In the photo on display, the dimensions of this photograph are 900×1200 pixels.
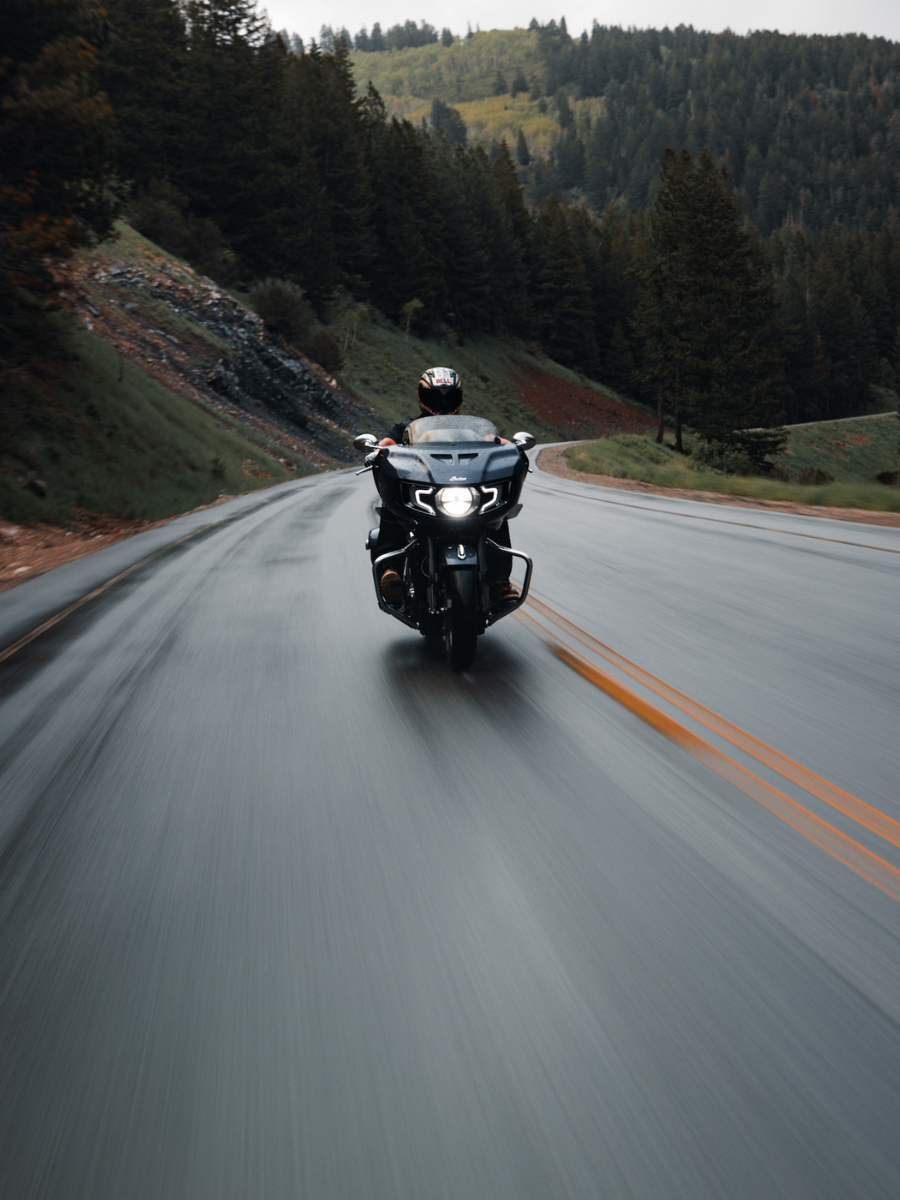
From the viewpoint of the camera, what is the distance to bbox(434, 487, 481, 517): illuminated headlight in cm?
567

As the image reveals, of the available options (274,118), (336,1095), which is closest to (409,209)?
(274,118)

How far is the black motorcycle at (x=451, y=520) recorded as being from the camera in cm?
568

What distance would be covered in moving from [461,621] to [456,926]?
304 centimetres

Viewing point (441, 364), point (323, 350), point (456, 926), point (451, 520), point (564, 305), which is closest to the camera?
point (456, 926)

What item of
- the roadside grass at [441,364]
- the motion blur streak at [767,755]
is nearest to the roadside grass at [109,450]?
the motion blur streak at [767,755]

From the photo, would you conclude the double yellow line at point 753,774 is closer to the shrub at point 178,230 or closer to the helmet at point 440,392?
the helmet at point 440,392

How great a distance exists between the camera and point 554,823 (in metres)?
3.50

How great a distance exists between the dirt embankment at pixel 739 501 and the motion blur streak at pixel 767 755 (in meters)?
9.07

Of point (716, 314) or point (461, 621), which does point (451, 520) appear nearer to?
point (461, 621)

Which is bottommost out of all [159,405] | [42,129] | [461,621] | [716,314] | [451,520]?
[716,314]

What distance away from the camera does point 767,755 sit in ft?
13.5

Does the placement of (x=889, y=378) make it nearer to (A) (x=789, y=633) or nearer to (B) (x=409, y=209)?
(B) (x=409, y=209)

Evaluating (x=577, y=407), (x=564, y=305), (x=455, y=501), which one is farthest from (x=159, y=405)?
(x=564, y=305)

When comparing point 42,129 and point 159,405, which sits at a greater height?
point 42,129
